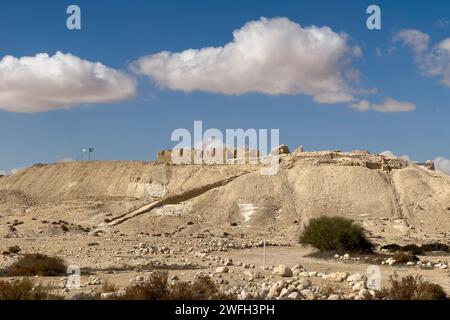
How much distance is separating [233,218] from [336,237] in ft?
71.3

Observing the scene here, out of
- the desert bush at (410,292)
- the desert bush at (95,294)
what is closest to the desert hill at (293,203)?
the desert bush at (410,292)

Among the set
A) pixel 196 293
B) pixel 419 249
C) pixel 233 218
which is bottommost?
pixel 419 249

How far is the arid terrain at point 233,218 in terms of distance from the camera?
59.6ft

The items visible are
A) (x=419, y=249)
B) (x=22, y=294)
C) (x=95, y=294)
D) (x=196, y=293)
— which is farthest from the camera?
(x=419, y=249)

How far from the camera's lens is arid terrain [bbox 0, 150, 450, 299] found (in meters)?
18.2

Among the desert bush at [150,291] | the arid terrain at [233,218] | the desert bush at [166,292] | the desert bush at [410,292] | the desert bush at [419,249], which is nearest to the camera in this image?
the desert bush at [166,292]

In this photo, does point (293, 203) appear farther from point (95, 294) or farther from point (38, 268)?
point (95, 294)

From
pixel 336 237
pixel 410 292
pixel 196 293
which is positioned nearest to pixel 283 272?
pixel 410 292

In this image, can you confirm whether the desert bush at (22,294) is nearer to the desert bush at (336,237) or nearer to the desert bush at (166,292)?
the desert bush at (166,292)

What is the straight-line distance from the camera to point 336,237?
25.7m

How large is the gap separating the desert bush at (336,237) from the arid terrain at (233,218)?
95 centimetres
